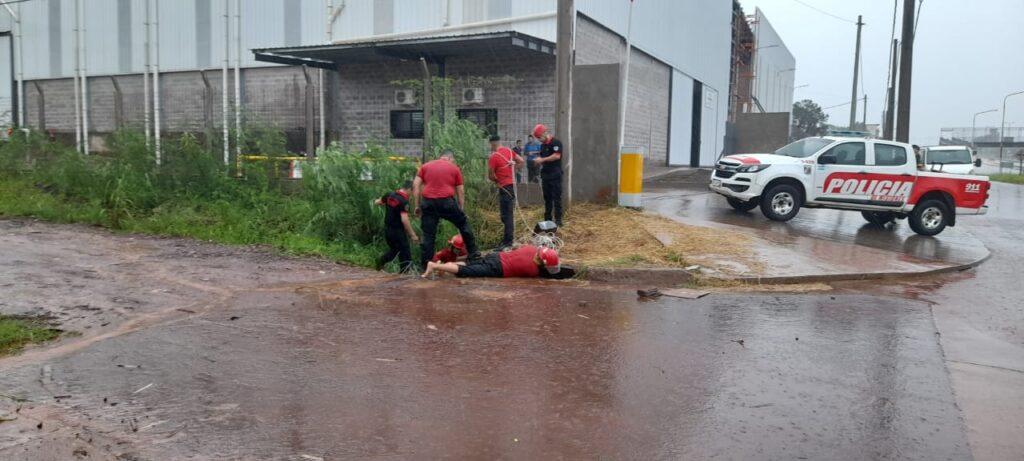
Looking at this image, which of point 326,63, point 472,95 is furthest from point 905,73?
point 326,63

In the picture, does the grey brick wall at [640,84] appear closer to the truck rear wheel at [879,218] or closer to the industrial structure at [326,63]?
the industrial structure at [326,63]

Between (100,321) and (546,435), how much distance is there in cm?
448

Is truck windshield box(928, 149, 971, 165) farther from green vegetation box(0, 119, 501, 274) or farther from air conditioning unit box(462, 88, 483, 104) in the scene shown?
green vegetation box(0, 119, 501, 274)

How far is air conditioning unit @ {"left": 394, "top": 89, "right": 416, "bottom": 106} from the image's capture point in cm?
2016

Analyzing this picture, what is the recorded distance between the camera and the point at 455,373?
213 inches

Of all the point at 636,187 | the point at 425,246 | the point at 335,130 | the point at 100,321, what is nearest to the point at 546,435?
the point at 100,321

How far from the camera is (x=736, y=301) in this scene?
323 inches

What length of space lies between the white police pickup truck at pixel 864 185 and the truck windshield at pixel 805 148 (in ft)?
0.12

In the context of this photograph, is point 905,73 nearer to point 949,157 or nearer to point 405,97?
point 949,157

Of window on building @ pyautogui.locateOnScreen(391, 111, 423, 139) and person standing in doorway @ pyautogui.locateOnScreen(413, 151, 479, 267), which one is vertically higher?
window on building @ pyautogui.locateOnScreen(391, 111, 423, 139)

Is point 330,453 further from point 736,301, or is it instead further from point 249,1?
point 249,1

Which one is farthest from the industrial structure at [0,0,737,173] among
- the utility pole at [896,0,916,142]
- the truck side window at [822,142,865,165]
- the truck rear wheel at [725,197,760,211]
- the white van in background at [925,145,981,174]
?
the white van in background at [925,145,981,174]

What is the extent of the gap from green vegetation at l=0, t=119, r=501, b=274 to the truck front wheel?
19.0 feet

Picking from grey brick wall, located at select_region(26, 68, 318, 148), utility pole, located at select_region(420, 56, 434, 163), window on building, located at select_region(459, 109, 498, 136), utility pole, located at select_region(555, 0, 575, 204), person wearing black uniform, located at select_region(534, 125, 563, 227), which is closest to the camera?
person wearing black uniform, located at select_region(534, 125, 563, 227)
